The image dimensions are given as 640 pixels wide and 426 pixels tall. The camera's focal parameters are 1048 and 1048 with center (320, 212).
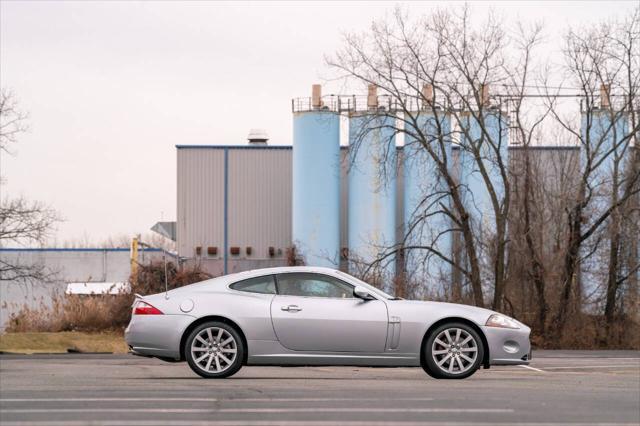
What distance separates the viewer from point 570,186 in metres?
34.3

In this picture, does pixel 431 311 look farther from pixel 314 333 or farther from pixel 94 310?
pixel 94 310

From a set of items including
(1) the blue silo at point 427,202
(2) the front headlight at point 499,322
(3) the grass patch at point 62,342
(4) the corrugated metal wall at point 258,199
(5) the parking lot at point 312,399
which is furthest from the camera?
(4) the corrugated metal wall at point 258,199

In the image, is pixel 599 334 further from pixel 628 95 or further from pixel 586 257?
pixel 628 95

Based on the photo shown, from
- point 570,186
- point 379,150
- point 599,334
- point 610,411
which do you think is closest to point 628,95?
point 570,186

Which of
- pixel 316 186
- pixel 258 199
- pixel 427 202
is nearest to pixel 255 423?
pixel 427 202

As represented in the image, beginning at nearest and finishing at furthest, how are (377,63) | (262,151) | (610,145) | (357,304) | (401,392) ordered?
(401,392) → (357,304) → (377,63) → (610,145) → (262,151)

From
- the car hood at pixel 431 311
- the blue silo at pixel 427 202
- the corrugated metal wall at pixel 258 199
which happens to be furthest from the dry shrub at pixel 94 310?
the car hood at pixel 431 311

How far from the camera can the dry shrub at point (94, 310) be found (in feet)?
108

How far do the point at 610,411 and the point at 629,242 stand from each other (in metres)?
26.0

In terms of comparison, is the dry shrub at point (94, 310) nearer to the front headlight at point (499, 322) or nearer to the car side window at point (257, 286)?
the car side window at point (257, 286)

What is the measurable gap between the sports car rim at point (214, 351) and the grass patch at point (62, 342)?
13838mm

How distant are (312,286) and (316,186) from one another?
3301 cm

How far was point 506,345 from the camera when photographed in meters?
12.4

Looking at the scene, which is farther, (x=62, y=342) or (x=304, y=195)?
(x=304, y=195)
